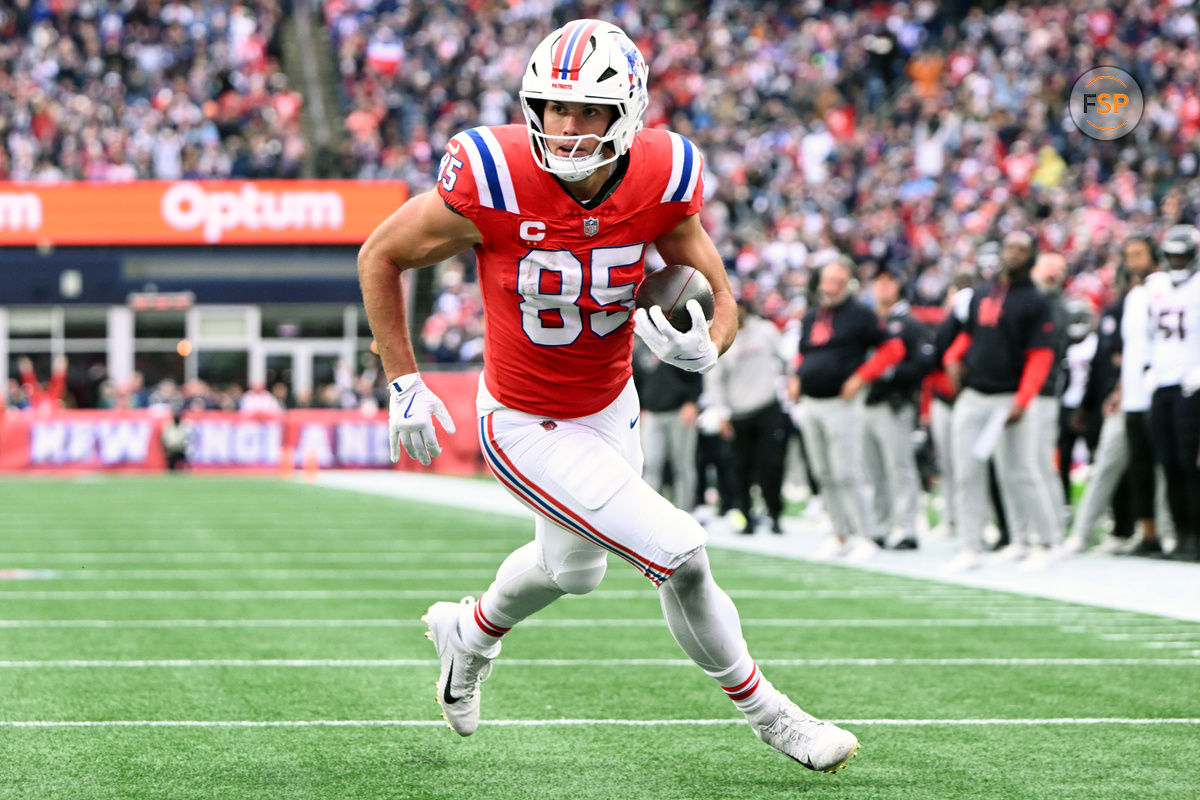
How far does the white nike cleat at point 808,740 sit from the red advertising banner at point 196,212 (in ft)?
71.6

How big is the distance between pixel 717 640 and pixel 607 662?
6.46 feet

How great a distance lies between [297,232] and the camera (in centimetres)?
2609

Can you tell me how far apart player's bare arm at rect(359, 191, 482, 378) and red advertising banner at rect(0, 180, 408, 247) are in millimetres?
21451

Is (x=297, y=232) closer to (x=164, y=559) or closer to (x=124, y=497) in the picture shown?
(x=124, y=497)

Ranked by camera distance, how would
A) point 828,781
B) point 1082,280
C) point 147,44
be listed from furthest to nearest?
point 147,44
point 1082,280
point 828,781

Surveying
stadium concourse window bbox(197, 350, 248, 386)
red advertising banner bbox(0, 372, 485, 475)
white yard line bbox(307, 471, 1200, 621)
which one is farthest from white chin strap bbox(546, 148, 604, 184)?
stadium concourse window bbox(197, 350, 248, 386)

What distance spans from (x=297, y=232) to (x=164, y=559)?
Result: 16465 millimetres

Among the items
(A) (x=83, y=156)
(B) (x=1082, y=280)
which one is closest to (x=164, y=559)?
(B) (x=1082, y=280)

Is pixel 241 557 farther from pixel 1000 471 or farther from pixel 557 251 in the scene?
pixel 557 251

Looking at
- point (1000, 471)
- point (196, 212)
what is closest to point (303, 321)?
point (196, 212)

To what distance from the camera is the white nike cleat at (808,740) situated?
13.3 feet

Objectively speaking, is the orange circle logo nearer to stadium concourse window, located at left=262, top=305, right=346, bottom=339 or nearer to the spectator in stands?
the spectator in stands

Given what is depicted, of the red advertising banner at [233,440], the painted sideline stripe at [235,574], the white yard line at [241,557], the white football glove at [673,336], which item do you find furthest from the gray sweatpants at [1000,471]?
the red advertising banner at [233,440]

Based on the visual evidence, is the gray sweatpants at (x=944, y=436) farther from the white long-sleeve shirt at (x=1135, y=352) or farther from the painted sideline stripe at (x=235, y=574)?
the painted sideline stripe at (x=235, y=574)
